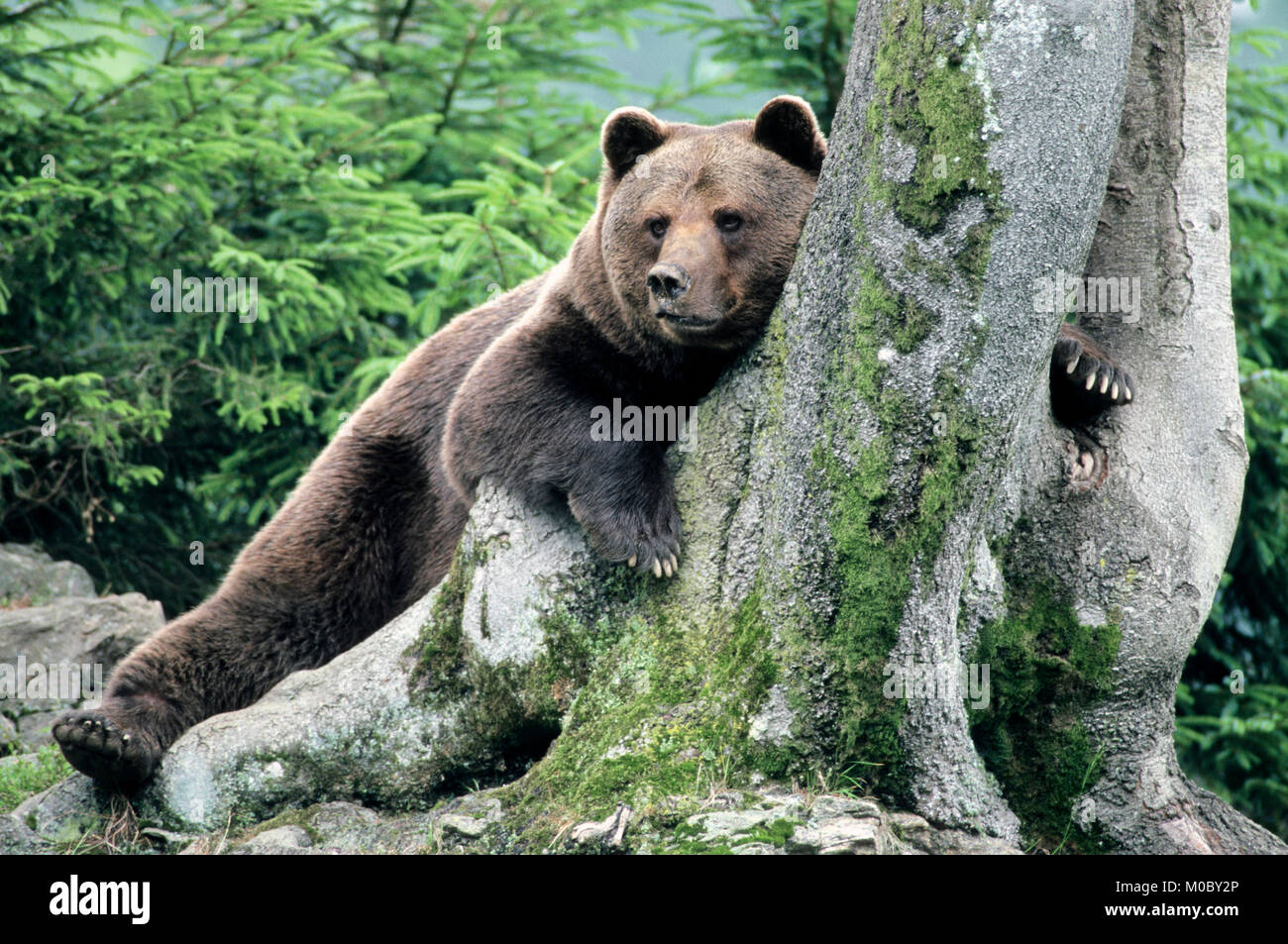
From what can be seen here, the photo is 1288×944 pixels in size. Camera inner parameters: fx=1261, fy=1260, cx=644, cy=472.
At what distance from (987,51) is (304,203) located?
18.7 feet

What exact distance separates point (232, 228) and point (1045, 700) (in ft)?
20.9

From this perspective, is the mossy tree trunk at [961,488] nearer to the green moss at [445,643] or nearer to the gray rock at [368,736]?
the gray rock at [368,736]

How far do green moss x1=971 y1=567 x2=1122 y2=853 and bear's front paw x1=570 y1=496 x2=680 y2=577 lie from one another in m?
1.16

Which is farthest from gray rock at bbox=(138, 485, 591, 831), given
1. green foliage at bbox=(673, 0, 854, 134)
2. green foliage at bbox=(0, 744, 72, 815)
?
green foliage at bbox=(673, 0, 854, 134)

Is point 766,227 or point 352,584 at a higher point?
point 766,227

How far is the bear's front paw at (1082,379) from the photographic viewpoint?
4426 mm

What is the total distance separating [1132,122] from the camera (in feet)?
14.9

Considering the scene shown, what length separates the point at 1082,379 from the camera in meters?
4.47

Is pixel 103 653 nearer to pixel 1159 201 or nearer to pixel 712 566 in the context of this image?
pixel 712 566

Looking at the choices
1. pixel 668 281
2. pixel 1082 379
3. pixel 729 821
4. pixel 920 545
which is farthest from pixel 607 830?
pixel 1082 379

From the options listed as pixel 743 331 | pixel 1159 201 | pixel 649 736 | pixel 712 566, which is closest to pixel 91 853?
pixel 649 736

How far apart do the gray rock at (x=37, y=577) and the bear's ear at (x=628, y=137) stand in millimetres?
4891

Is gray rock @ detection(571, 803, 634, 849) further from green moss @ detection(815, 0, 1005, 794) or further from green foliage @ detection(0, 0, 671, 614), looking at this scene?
green foliage @ detection(0, 0, 671, 614)

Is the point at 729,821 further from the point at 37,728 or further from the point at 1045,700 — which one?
the point at 37,728
